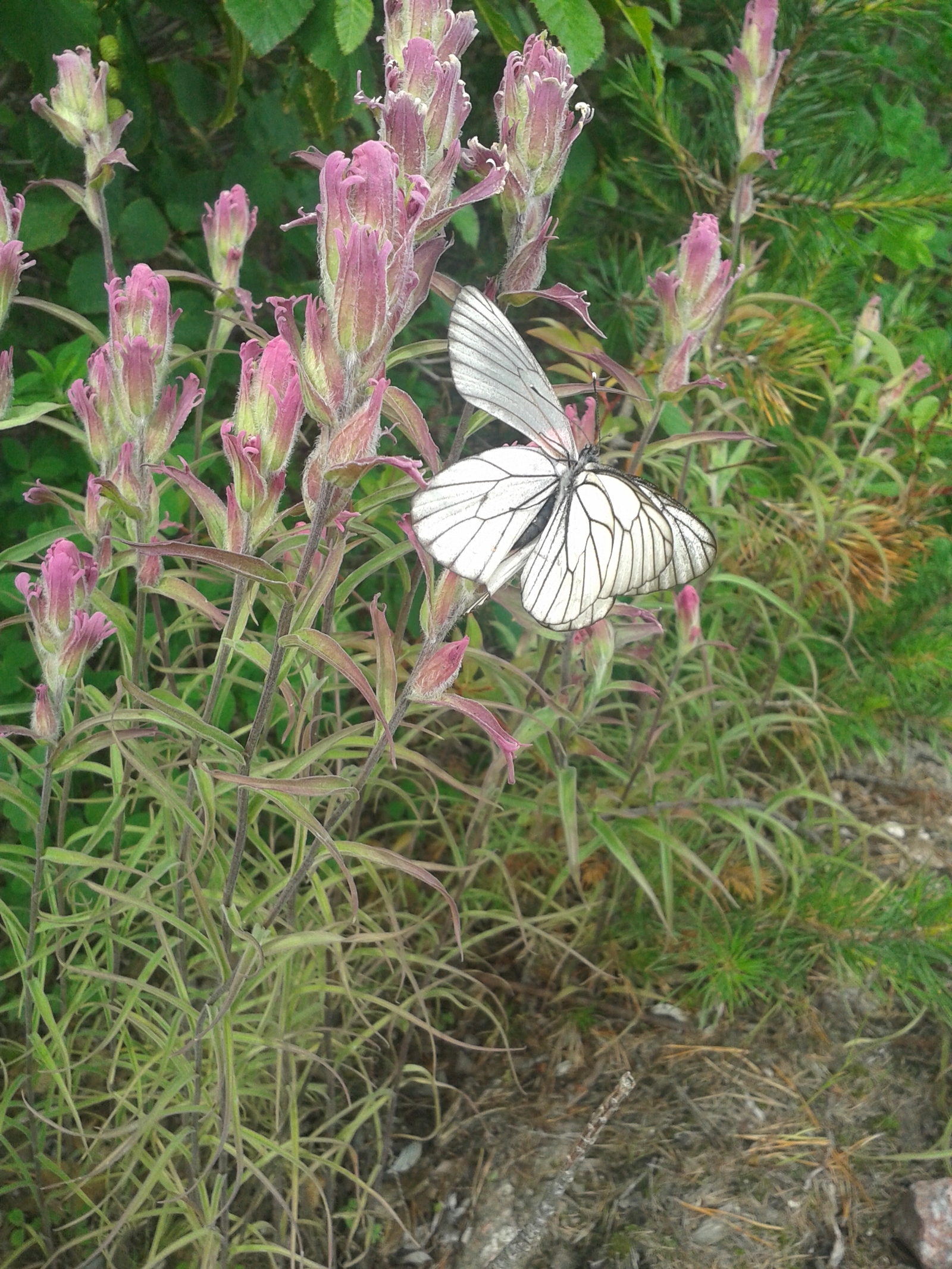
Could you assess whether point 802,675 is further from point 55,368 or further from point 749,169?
point 55,368

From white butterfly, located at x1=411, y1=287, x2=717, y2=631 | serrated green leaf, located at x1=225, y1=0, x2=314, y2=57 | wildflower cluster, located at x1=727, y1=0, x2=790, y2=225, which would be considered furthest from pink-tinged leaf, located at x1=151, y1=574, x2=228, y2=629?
wildflower cluster, located at x1=727, y1=0, x2=790, y2=225

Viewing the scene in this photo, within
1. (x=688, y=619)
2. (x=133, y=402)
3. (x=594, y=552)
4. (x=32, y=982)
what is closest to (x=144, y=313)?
(x=133, y=402)

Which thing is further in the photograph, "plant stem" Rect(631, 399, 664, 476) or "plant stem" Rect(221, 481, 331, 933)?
"plant stem" Rect(631, 399, 664, 476)

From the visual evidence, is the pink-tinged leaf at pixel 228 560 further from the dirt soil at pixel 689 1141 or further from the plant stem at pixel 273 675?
the dirt soil at pixel 689 1141

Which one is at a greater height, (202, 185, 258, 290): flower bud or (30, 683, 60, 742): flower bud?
(202, 185, 258, 290): flower bud

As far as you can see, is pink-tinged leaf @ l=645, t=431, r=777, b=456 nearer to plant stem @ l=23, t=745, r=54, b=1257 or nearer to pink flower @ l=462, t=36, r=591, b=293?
pink flower @ l=462, t=36, r=591, b=293

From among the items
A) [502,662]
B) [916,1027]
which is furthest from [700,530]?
[916,1027]

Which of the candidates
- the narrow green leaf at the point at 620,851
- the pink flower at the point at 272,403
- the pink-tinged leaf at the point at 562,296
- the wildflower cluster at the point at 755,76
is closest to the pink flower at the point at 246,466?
the pink flower at the point at 272,403

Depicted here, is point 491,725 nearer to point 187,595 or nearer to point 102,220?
point 187,595
